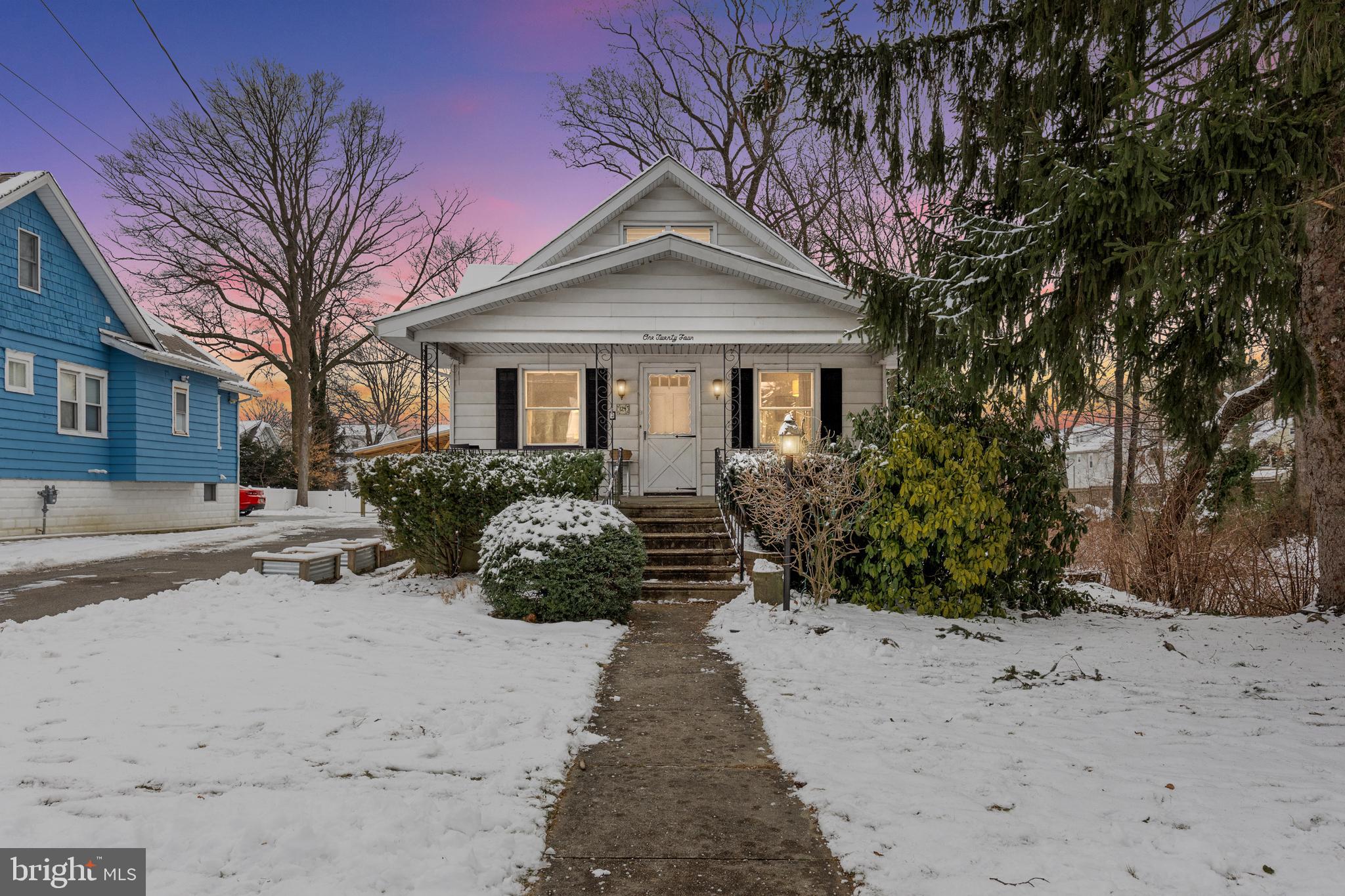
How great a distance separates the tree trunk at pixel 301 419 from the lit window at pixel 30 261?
37.3ft

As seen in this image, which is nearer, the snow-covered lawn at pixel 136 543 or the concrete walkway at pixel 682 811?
the concrete walkway at pixel 682 811

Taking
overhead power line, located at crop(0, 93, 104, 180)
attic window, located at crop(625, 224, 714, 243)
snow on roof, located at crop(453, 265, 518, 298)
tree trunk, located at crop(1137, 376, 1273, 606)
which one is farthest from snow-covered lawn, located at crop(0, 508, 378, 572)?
tree trunk, located at crop(1137, 376, 1273, 606)

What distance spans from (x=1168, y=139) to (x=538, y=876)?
5.20 meters

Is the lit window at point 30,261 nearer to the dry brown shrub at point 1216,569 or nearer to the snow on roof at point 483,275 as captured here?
the snow on roof at point 483,275

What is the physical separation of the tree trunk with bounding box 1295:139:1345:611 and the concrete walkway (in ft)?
19.2

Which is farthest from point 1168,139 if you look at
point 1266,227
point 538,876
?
point 538,876

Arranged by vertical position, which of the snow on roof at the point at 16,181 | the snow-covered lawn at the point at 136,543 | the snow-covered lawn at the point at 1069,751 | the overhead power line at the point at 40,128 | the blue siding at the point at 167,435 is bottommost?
the snow-covered lawn at the point at 136,543

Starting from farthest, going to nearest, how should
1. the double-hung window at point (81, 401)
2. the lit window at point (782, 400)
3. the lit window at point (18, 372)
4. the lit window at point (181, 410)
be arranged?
the lit window at point (181, 410)
the double-hung window at point (81, 401)
the lit window at point (18, 372)
the lit window at point (782, 400)

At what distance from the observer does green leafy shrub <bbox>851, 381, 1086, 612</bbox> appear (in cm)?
731

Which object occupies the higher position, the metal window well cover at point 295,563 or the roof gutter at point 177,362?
the roof gutter at point 177,362

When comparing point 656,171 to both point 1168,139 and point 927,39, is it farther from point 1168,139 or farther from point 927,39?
point 1168,139

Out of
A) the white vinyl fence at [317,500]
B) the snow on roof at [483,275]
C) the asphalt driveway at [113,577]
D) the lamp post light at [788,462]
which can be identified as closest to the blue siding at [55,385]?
the asphalt driveway at [113,577]

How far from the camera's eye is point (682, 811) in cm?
316

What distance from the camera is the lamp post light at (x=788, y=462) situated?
728 cm
